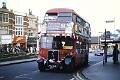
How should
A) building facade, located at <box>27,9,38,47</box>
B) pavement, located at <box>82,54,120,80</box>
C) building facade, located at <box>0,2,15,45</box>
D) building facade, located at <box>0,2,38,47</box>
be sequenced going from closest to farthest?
pavement, located at <box>82,54,120,80</box> → building facade, located at <box>0,2,15,45</box> → building facade, located at <box>0,2,38,47</box> → building facade, located at <box>27,9,38,47</box>

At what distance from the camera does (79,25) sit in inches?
1125

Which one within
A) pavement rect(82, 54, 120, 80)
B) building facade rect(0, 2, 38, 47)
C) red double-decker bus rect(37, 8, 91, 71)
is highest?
building facade rect(0, 2, 38, 47)

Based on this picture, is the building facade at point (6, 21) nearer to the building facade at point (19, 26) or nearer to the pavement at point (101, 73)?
the building facade at point (19, 26)

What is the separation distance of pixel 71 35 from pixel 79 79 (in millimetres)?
6219

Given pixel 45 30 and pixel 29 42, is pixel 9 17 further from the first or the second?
pixel 45 30

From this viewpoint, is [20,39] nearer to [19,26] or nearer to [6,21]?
[19,26]

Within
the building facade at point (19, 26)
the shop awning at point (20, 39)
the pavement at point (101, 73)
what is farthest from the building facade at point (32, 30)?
the pavement at point (101, 73)

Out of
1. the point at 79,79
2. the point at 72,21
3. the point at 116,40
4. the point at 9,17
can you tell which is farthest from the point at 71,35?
the point at 9,17

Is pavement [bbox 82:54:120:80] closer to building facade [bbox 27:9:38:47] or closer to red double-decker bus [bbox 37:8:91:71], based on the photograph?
red double-decker bus [bbox 37:8:91:71]

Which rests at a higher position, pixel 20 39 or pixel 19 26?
pixel 19 26

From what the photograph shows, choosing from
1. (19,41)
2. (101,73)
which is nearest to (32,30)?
(19,41)

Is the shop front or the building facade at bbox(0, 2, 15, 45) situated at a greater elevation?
the building facade at bbox(0, 2, 15, 45)

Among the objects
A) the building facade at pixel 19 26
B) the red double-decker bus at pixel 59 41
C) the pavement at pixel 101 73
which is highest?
the building facade at pixel 19 26

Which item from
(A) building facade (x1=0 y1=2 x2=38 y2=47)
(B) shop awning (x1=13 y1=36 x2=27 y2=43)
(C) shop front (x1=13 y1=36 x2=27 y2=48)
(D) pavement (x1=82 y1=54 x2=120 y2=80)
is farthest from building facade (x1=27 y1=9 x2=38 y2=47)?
(D) pavement (x1=82 y1=54 x2=120 y2=80)
